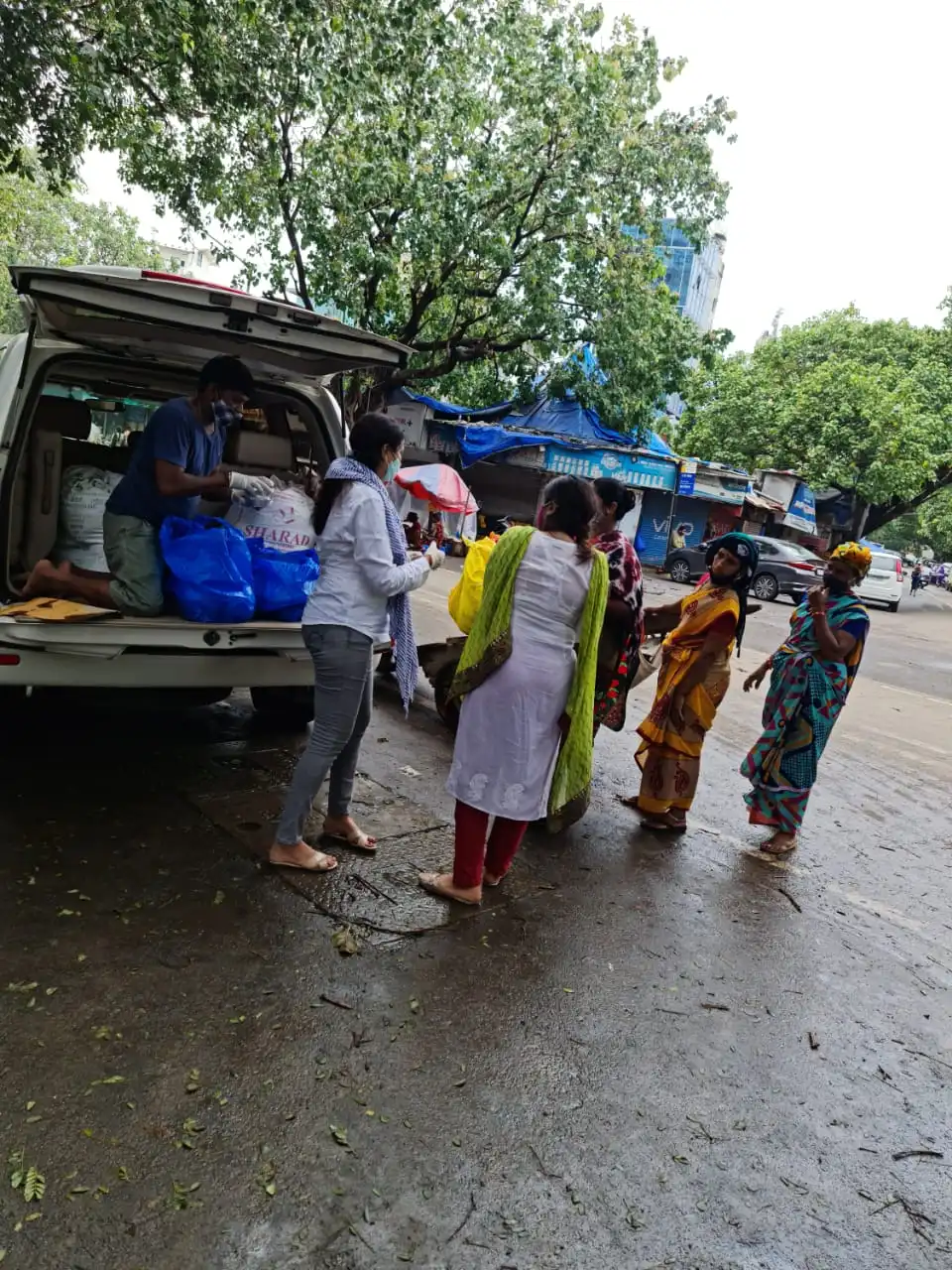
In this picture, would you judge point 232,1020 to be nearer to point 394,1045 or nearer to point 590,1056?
point 394,1045

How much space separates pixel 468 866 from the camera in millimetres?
3338

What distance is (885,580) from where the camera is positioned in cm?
2348

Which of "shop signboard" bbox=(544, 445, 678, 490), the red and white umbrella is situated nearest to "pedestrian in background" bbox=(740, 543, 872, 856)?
the red and white umbrella

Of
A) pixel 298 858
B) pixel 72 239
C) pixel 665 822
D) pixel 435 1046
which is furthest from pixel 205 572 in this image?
pixel 72 239

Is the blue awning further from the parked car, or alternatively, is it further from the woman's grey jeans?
the woman's grey jeans

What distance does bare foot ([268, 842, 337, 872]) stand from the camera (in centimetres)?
333

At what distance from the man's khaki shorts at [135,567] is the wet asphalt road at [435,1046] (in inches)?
35.1

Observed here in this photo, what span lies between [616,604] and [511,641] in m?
1.10

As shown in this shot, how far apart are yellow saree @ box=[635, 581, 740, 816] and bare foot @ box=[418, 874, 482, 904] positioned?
1.44 meters

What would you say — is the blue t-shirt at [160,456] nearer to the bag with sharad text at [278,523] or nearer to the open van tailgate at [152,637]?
the bag with sharad text at [278,523]

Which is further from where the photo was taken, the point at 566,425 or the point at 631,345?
the point at 566,425

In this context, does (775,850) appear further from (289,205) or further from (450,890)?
(289,205)

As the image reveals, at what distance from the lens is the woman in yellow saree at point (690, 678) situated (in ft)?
13.5

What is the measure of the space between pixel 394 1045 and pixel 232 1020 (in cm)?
A: 48
